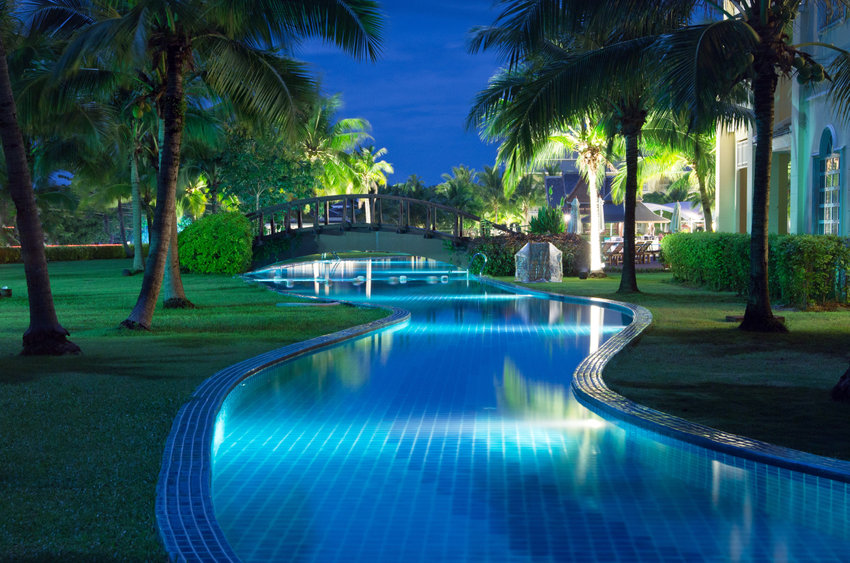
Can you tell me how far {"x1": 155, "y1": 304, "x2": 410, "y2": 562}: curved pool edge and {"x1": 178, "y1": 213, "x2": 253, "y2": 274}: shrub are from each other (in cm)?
2272

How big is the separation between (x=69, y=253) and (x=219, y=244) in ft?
66.4

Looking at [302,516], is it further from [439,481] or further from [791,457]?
[791,457]

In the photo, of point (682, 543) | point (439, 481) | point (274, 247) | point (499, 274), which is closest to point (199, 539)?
point (439, 481)

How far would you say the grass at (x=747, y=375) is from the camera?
636cm

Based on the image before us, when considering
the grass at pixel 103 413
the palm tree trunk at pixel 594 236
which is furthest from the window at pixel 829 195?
the grass at pixel 103 413

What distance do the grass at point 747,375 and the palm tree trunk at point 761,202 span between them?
364 mm

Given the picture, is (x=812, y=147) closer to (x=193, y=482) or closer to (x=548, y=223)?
→ (x=548, y=223)

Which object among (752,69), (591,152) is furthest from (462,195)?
(752,69)

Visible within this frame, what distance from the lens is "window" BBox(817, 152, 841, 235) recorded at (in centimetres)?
1755

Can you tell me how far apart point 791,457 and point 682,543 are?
1398 millimetres

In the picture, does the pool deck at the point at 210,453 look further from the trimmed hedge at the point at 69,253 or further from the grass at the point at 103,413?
the trimmed hedge at the point at 69,253

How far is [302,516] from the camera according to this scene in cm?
479

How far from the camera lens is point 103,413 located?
6.86 meters

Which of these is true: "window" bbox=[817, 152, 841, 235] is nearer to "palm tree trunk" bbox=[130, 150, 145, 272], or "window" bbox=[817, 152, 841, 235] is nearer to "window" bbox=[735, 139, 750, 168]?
"window" bbox=[735, 139, 750, 168]
